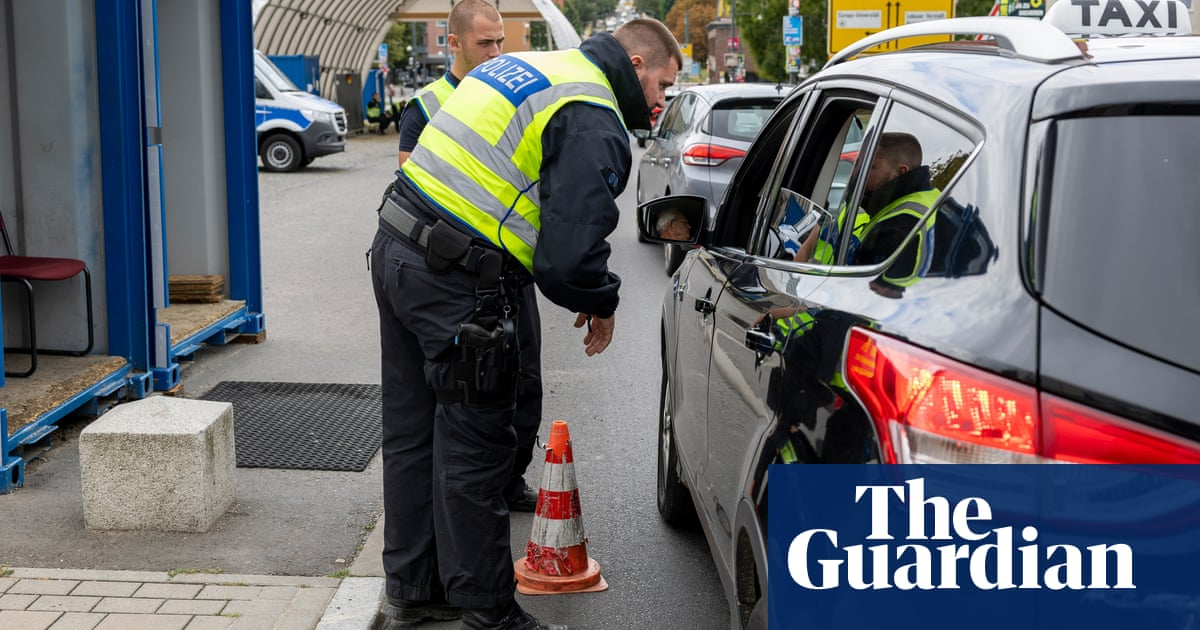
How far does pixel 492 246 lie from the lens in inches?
155

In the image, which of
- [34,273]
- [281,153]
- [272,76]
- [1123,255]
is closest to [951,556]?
[1123,255]

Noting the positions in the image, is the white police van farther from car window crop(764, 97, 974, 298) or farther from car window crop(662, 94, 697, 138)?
car window crop(764, 97, 974, 298)

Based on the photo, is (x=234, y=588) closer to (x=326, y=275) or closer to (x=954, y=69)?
(x=954, y=69)

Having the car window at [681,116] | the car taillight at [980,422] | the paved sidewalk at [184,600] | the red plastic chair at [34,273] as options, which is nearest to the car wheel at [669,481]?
the paved sidewalk at [184,600]

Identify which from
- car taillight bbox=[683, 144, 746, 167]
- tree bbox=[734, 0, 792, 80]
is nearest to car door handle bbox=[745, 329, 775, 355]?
car taillight bbox=[683, 144, 746, 167]

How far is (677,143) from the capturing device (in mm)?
13984

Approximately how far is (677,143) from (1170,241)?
11962 mm

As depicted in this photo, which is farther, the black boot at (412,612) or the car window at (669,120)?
the car window at (669,120)

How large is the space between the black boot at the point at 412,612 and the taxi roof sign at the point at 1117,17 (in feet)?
8.85

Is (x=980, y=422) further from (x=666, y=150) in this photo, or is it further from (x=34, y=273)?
(x=666, y=150)

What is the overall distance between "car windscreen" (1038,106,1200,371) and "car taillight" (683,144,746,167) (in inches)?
423

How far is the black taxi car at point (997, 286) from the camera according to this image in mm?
2072

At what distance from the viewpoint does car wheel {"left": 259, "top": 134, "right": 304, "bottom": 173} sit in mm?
24578

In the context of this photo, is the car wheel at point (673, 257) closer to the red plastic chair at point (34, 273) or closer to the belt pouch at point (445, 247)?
the belt pouch at point (445, 247)
